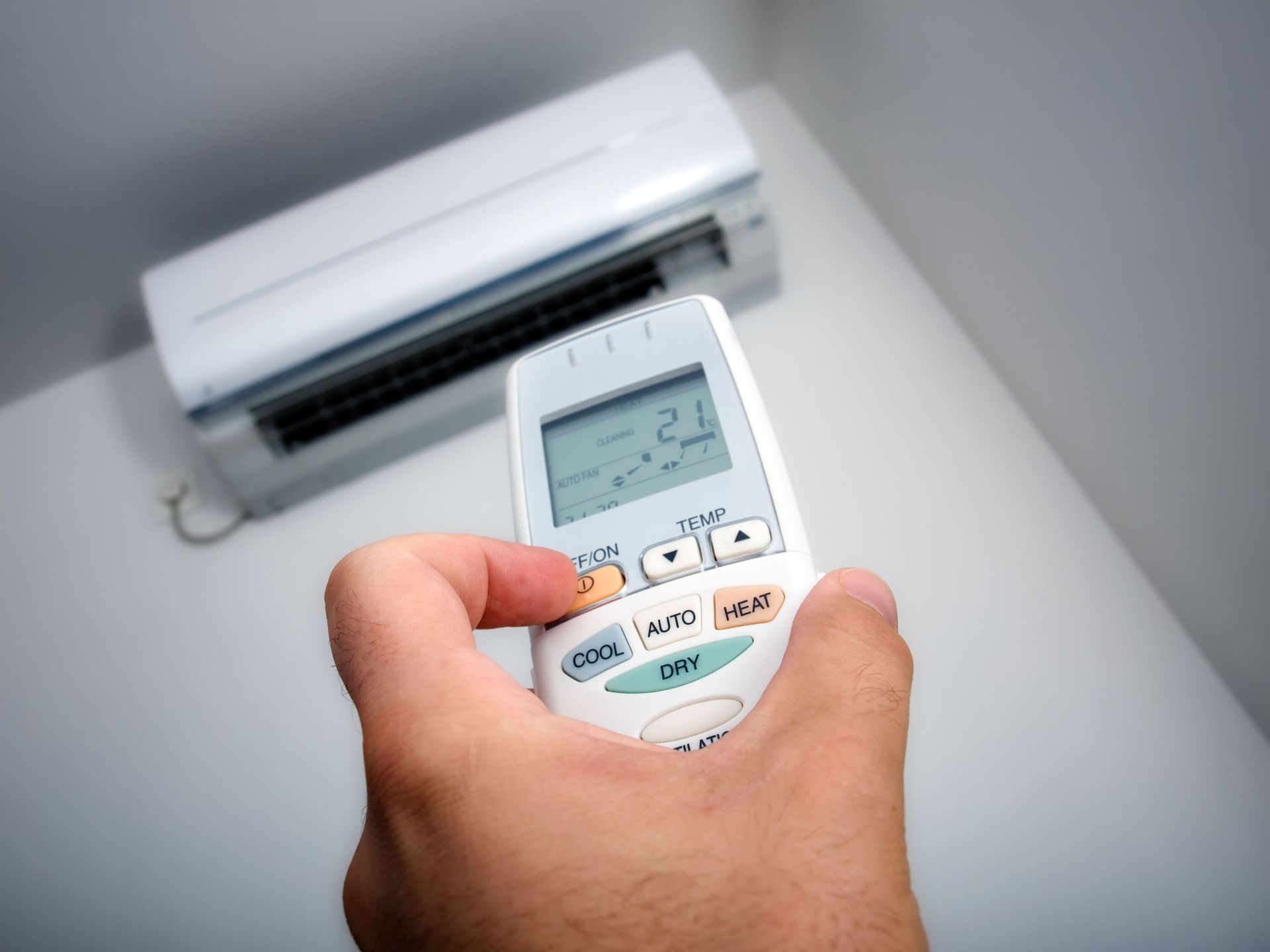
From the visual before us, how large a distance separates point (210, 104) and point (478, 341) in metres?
0.34

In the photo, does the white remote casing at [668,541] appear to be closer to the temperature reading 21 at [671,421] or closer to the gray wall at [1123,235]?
the temperature reading 21 at [671,421]

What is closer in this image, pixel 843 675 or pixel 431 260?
pixel 843 675

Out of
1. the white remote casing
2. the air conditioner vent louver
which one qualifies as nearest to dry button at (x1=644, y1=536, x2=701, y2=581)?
the white remote casing

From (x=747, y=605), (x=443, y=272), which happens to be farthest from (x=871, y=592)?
(x=443, y=272)

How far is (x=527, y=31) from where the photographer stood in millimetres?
886

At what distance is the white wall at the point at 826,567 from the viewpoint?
0.64 meters

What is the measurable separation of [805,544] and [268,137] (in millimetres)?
702

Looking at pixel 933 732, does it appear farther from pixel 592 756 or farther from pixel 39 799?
pixel 39 799

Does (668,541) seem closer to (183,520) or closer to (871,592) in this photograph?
(871,592)

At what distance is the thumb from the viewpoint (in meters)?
0.39

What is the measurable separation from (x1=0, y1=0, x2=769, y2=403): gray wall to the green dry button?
68 centimetres

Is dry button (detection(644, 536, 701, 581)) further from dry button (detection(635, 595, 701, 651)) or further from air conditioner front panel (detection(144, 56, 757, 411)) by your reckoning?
air conditioner front panel (detection(144, 56, 757, 411))

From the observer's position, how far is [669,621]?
1.65ft

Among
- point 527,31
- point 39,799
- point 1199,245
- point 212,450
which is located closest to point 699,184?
point 527,31
